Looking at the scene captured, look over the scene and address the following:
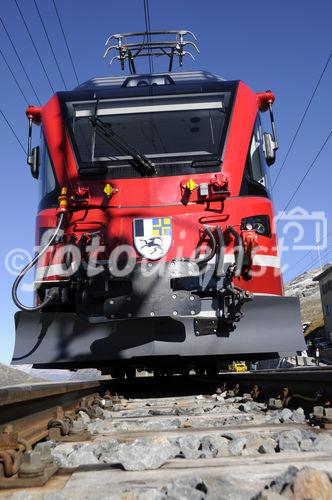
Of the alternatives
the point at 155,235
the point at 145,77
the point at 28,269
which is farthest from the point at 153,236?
the point at 145,77

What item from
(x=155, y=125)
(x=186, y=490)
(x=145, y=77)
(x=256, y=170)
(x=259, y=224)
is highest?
(x=145, y=77)

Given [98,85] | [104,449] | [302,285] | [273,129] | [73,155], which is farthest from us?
[302,285]

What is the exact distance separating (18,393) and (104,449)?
0.56 m

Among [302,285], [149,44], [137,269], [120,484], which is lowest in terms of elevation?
[120,484]

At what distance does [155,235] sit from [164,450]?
10.2ft

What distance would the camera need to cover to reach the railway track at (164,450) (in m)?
1.56

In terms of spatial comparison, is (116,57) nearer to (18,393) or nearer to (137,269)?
(137,269)

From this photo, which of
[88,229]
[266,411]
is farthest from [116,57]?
[266,411]

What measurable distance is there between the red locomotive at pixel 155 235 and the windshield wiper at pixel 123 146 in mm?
14

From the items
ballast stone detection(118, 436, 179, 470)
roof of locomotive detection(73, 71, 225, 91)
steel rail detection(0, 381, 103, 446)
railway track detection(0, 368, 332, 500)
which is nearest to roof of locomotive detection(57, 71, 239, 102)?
roof of locomotive detection(73, 71, 225, 91)

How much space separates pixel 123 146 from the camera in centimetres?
555

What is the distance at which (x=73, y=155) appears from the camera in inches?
225

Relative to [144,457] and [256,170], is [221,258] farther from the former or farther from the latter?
[144,457]

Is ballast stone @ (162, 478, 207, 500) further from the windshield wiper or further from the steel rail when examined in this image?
the windshield wiper
